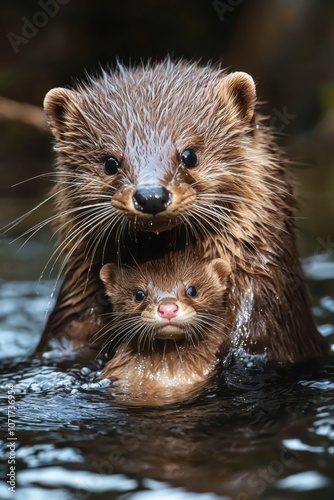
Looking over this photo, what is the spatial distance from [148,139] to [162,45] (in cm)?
689

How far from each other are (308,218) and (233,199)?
3.43 metres

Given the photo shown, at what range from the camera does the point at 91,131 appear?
4910 millimetres

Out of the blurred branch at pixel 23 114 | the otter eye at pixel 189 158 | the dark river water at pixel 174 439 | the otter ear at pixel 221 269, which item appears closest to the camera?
the dark river water at pixel 174 439

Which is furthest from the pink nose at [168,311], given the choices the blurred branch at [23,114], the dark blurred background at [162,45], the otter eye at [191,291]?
the dark blurred background at [162,45]

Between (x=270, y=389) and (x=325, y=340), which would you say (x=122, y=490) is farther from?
(x=325, y=340)

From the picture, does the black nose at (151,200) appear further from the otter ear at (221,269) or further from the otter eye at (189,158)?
the otter ear at (221,269)

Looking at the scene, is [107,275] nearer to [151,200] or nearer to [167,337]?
[167,337]

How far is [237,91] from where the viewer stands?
499cm

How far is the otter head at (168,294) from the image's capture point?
4680 millimetres

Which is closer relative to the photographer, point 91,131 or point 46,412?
point 46,412

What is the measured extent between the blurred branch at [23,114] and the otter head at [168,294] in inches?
216

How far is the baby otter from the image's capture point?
4.74 metres

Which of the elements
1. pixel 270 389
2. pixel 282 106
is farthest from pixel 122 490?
pixel 282 106

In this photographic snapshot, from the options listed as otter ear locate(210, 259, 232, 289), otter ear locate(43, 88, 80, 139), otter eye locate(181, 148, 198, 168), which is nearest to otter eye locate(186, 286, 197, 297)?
otter ear locate(210, 259, 232, 289)
